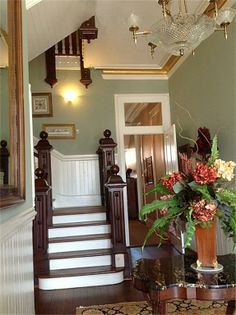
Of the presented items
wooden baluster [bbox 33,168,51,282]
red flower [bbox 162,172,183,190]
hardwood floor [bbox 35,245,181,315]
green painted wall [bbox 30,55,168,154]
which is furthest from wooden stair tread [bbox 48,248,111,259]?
red flower [bbox 162,172,183,190]

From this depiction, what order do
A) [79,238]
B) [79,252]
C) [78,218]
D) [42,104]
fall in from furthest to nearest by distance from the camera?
[42,104] < [78,218] < [79,238] < [79,252]

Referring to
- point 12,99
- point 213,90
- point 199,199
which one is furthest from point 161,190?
point 213,90

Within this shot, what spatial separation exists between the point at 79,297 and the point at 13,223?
2.10 meters

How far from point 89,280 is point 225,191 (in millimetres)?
2501

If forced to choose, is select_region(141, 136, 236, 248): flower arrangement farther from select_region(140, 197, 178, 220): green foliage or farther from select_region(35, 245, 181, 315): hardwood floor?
select_region(35, 245, 181, 315): hardwood floor

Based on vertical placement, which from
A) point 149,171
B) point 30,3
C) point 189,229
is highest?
point 30,3

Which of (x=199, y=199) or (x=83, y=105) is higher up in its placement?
(x=83, y=105)

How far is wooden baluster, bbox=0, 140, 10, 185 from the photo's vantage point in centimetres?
140

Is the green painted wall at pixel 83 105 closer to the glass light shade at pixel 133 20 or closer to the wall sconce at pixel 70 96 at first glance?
the wall sconce at pixel 70 96

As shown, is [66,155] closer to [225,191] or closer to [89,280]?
[89,280]

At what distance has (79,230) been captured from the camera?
4316mm

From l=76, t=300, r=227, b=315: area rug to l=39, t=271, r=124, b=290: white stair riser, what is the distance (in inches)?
25.6

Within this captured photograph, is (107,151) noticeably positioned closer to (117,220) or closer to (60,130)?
(60,130)

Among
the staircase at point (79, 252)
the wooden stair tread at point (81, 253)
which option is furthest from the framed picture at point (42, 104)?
the wooden stair tread at point (81, 253)
